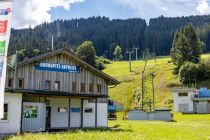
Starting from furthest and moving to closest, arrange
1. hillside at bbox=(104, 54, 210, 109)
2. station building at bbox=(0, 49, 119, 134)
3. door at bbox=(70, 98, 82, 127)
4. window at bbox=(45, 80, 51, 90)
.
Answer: hillside at bbox=(104, 54, 210, 109), door at bbox=(70, 98, 82, 127), window at bbox=(45, 80, 51, 90), station building at bbox=(0, 49, 119, 134)

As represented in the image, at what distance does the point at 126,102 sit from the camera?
309 feet

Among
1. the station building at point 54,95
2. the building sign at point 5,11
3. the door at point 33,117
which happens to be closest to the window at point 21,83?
the station building at point 54,95

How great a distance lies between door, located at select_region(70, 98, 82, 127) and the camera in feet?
136

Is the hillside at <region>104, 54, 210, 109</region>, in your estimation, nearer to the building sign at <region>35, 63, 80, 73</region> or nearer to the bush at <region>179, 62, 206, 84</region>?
the bush at <region>179, 62, 206, 84</region>

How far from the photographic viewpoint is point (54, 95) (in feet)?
118

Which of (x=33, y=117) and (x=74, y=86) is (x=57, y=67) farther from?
(x=33, y=117)

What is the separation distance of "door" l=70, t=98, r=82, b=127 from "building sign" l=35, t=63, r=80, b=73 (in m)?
3.26

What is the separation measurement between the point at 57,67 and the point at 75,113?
18.4 ft

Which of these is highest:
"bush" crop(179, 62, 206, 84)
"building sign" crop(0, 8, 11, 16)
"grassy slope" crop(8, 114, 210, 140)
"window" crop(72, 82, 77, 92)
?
"bush" crop(179, 62, 206, 84)

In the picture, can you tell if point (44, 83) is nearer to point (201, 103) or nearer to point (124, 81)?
point (201, 103)

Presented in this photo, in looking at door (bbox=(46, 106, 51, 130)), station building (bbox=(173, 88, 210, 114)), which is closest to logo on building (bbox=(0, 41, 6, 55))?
door (bbox=(46, 106, 51, 130))

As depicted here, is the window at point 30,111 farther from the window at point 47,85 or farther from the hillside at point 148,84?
the hillside at point 148,84

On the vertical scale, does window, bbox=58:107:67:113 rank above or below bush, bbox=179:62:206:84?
below

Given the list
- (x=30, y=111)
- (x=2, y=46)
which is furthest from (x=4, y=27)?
(x=30, y=111)
